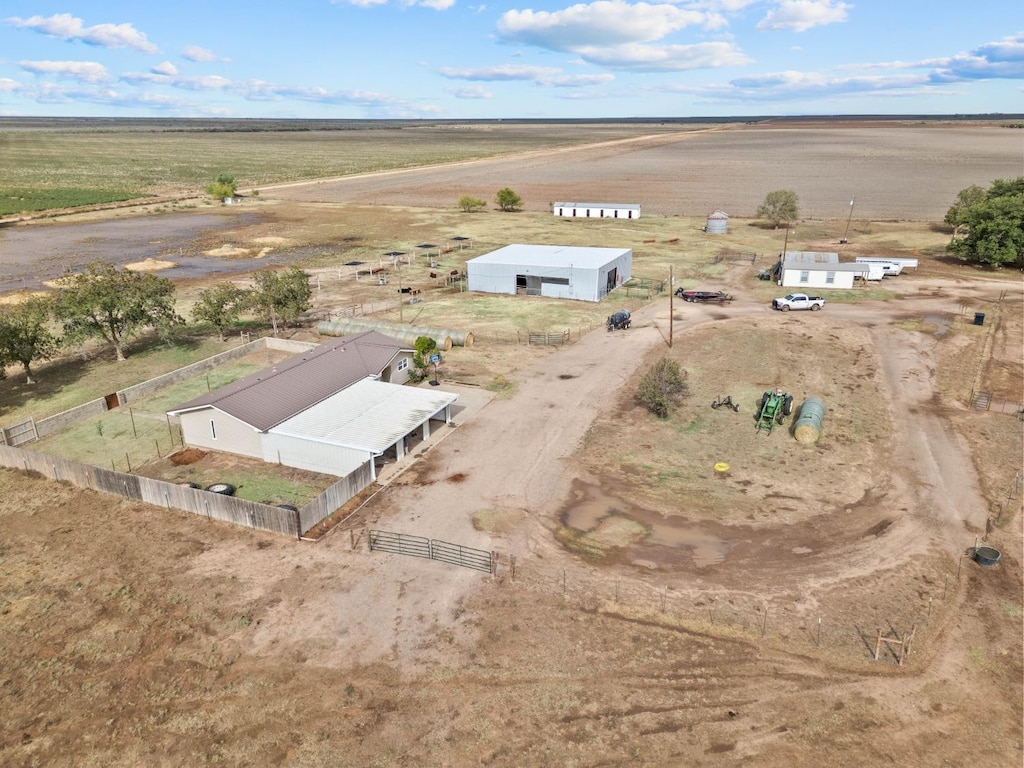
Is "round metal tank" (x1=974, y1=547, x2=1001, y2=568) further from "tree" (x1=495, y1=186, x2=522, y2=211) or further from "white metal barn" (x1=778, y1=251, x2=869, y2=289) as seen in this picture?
"tree" (x1=495, y1=186, x2=522, y2=211)

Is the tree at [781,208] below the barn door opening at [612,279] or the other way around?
the other way around

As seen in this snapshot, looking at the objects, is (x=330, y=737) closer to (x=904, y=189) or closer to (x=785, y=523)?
(x=785, y=523)

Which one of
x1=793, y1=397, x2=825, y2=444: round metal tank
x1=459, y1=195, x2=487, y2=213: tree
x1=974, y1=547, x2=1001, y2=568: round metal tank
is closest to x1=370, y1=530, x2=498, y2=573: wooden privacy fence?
x1=974, y1=547, x2=1001, y2=568: round metal tank

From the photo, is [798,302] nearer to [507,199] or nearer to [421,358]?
[421,358]

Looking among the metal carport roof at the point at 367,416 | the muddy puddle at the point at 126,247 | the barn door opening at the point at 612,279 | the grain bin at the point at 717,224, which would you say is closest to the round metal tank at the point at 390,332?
the metal carport roof at the point at 367,416

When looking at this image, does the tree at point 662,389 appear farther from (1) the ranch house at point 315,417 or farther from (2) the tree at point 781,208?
(2) the tree at point 781,208

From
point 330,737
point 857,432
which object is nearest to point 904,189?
point 857,432
